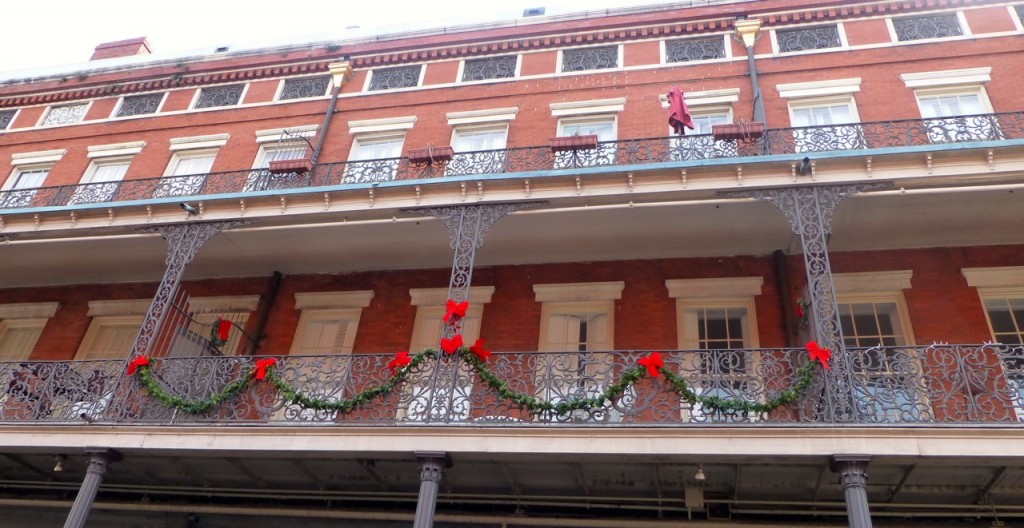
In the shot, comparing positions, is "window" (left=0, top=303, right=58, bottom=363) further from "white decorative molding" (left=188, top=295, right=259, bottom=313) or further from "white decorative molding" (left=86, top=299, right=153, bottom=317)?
"white decorative molding" (left=188, top=295, right=259, bottom=313)

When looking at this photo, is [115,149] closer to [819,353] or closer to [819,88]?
[819,88]

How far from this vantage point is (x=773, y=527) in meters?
8.86

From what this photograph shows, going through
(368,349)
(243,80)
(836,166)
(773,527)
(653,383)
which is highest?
(243,80)

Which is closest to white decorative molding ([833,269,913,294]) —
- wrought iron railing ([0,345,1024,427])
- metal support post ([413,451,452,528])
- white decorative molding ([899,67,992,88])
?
wrought iron railing ([0,345,1024,427])

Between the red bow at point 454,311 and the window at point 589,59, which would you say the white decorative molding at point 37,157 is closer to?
the window at point 589,59

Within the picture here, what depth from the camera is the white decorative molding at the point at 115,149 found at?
16.5m

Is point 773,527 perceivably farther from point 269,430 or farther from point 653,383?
point 269,430

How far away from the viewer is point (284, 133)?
15477 millimetres

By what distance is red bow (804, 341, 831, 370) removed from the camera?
25.8 ft

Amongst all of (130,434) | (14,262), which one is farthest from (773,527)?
(14,262)

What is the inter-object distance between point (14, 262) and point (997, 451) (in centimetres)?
1614

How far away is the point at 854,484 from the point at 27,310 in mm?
15077

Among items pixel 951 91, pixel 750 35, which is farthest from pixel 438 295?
pixel 951 91

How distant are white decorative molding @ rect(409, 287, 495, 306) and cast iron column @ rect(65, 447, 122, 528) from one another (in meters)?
5.09
